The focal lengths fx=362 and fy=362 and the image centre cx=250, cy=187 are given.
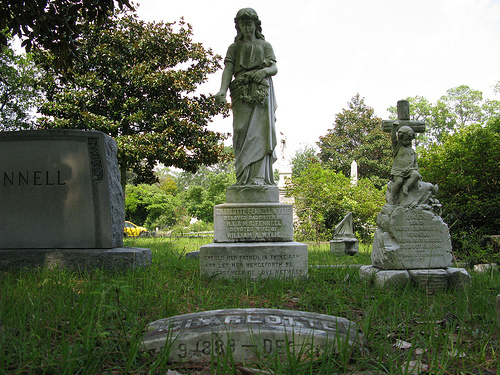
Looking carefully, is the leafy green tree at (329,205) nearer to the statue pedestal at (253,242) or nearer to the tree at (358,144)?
the statue pedestal at (253,242)

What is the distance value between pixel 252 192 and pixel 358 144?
98.6ft

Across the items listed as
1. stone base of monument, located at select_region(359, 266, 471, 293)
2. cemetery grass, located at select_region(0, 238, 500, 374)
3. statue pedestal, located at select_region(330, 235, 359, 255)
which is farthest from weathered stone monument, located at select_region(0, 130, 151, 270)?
statue pedestal, located at select_region(330, 235, 359, 255)

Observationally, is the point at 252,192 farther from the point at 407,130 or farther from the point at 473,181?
the point at 473,181

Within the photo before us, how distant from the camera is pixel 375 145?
31.3 m

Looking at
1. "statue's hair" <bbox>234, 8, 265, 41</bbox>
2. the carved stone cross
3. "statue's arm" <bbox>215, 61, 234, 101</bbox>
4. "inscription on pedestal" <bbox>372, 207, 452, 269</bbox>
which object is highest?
"statue's hair" <bbox>234, 8, 265, 41</bbox>

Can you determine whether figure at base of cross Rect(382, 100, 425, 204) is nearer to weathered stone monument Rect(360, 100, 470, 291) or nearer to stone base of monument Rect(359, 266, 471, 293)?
weathered stone monument Rect(360, 100, 470, 291)

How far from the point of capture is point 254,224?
15.9ft

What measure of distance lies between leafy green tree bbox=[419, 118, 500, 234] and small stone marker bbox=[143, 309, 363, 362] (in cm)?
915

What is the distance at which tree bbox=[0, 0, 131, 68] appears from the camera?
163 inches

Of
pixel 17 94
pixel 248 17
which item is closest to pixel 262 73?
pixel 248 17

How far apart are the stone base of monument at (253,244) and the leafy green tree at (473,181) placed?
692cm

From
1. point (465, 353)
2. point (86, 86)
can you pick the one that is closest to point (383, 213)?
point (465, 353)

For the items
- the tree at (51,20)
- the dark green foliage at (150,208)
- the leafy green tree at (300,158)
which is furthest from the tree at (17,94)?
the leafy green tree at (300,158)

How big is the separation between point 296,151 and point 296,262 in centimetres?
4371
